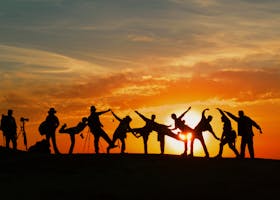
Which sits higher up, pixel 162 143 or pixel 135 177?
pixel 162 143

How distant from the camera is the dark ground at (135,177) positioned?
21938 millimetres

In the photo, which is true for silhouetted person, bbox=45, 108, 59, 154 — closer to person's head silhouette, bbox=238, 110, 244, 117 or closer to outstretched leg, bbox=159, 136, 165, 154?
outstretched leg, bbox=159, 136, 165, 154

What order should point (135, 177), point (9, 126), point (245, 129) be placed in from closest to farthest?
point (135, 177) < point (245, 129) < point (9, 126)

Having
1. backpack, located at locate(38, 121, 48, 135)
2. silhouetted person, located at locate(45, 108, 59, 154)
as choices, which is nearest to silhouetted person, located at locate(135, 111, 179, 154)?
silhouetted person, located at locate(45, 108, 59, 154)

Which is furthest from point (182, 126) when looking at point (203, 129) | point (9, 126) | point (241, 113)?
point (9, 126)

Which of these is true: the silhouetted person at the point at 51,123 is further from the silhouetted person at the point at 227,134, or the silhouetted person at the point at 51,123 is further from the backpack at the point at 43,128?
the silhouetted person at the point at 227,134

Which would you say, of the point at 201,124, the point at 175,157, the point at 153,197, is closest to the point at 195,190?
the point at 153,197

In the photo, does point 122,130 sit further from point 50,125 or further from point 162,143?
point 50,125

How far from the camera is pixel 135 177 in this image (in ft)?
79.4

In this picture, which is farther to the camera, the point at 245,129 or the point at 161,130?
the point at 161,130

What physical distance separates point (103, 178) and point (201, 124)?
26.6ft

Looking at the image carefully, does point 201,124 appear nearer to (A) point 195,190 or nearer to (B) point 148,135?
(B) point 148,135

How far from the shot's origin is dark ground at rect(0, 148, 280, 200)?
72.0 feet

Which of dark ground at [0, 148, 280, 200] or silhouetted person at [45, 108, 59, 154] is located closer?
dark ground at [0, 148, 280, 200]
